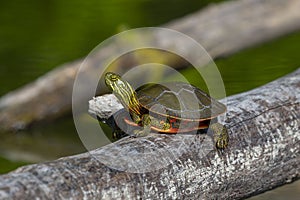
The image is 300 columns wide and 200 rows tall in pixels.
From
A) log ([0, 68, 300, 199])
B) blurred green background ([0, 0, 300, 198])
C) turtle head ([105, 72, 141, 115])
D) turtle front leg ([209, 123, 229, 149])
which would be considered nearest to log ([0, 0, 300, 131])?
blurred green background ([0, 0, 300, 198])

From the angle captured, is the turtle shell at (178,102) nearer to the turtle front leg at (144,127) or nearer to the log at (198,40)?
the turtle front leg at (144,127)

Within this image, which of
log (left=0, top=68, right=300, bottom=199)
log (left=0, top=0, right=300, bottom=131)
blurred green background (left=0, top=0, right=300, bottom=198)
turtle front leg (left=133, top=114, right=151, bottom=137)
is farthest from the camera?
log (left=0, top=0, right=300, bottom=131)

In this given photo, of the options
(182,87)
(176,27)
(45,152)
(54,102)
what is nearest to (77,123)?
(54,102)

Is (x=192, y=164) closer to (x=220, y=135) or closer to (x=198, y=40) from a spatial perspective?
(x=220, y=135)

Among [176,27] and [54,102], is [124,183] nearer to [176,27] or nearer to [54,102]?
[54,102]

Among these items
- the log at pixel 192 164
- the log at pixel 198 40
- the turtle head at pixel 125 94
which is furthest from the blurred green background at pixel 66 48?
the log at pixel 192 164

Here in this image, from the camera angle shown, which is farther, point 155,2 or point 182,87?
point 155,2

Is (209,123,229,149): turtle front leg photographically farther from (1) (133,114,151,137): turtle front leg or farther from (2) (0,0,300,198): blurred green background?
(2) (0,0,300,198): blurred green background

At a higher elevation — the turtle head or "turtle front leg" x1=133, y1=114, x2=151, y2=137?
the turtle head
